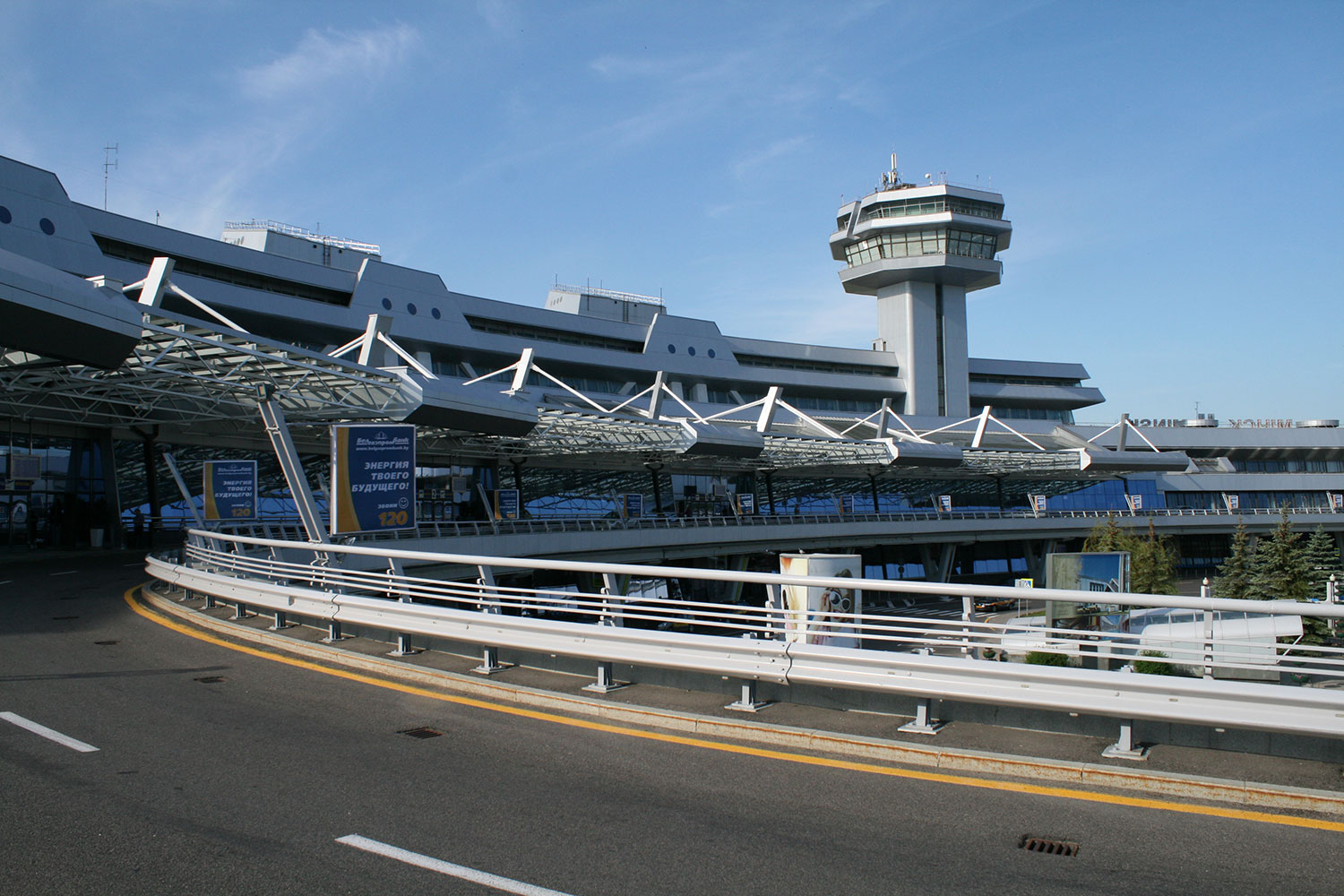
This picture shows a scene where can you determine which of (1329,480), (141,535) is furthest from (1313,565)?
(1329,480)

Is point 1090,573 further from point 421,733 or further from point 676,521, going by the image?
point 676,521

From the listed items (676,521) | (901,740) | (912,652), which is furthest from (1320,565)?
(901,740)

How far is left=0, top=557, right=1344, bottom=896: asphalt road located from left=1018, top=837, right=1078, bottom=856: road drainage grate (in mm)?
75

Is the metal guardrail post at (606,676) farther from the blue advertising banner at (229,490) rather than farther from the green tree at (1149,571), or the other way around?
the green tree at (1149,571)

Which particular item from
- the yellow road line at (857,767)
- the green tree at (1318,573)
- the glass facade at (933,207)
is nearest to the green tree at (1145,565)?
the green tree at (1318,573)

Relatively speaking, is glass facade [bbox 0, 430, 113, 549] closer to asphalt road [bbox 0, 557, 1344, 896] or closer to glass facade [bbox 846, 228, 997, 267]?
asphalt road [bbox 0, 557, 1344, 896]

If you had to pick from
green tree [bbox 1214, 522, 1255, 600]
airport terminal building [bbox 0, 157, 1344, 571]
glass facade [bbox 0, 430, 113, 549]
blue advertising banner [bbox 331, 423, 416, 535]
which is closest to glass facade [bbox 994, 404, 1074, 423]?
airport terminal building [bbox 0, 157, 1344, 571]

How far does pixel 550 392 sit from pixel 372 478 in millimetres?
41314

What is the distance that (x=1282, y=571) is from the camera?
38.4m

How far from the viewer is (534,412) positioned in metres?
36.1

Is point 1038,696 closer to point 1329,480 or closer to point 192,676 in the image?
point 192,676

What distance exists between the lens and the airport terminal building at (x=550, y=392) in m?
27.5

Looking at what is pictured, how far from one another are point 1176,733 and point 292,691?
776cm

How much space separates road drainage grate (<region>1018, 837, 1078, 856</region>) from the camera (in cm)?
487
